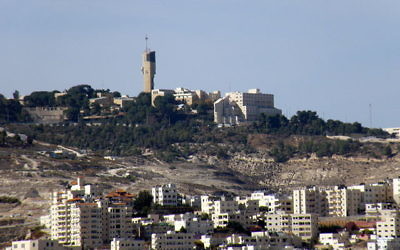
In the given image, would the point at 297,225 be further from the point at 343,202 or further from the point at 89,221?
the point at 89,221

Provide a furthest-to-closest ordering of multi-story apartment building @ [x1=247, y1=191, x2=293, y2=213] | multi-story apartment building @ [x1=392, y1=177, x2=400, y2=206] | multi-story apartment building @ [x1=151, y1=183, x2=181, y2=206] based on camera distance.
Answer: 1. multi-story apartment building @ [x1=151, y1=183, x2=181, y2=206]
2. multi-story apartment building @ [x1=392, y1=177, x2=400, y2=206]
3. multi-story apartment building @ [x1=247, y1=191, x2=293, y2=213]

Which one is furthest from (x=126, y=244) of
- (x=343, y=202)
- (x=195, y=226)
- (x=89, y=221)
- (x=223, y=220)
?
(x=343, y=202)

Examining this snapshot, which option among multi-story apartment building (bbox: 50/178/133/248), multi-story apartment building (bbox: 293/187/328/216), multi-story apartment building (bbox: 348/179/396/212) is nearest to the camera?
multi-story apartment building (bbox: 50/178/133/248)

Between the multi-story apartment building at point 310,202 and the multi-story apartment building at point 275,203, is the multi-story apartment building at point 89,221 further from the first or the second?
the multi-story apartment building at point 310,202

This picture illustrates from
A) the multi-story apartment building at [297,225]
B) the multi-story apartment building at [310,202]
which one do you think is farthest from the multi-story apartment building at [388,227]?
the multi-story apartment building at [310,202]

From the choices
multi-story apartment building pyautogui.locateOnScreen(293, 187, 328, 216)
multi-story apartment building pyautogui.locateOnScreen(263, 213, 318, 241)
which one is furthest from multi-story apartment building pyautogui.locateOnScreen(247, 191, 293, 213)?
multi-story apartment building pyautogui.locateOnScreen(263, 213, 318, 241)

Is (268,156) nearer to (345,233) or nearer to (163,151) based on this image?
(163,151)

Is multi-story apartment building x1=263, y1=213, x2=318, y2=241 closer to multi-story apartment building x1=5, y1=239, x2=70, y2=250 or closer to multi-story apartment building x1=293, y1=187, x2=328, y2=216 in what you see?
multi-story apartment building x1=293, y1=187, x2=328, y2=216
